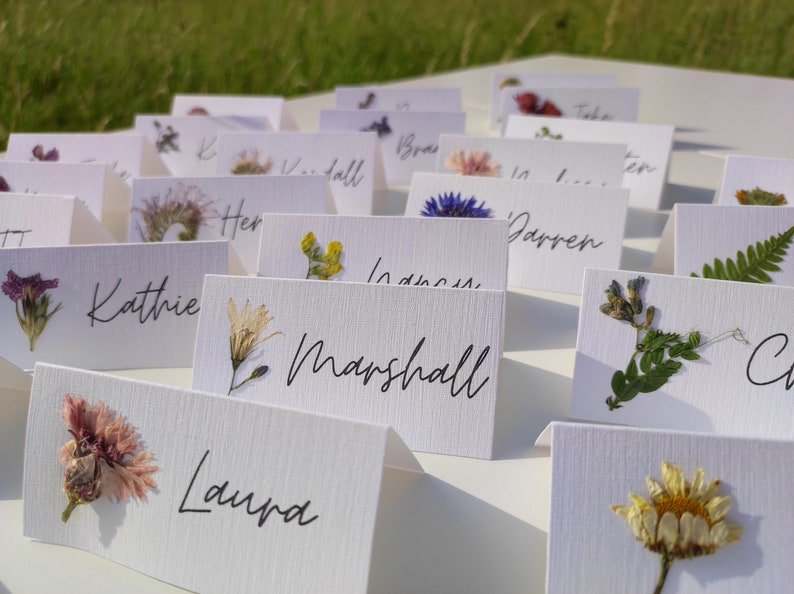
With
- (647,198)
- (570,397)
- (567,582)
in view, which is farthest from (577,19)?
(567,582)

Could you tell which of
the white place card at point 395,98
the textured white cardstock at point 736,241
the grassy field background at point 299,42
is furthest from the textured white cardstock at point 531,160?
the grassy field background at point 299,42

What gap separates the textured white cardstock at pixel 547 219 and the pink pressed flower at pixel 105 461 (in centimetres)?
62

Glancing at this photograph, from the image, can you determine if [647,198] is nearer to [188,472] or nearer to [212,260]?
[212,260]

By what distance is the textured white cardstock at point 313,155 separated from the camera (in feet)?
5.29

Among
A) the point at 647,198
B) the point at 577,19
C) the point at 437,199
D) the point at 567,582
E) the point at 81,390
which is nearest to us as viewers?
the point at 567,582

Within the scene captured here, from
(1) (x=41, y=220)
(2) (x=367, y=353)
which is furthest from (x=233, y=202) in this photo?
(2) (x=367, y=353)

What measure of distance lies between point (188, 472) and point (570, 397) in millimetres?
429

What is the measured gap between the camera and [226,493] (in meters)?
0.74

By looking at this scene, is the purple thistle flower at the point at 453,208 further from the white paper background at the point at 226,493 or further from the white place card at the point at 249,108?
the white place card at the point at 249,108

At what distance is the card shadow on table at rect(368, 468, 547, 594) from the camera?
751 mm

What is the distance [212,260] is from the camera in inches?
43.1

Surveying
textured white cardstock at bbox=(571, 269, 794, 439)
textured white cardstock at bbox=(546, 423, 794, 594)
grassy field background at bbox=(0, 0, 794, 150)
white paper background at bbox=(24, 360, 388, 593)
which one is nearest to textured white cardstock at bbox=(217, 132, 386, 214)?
textured white cardstock at bbox=(571, 269, 794, 439)

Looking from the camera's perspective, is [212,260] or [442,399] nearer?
[442,399]

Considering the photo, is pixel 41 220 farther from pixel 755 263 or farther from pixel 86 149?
pixel 755 263
